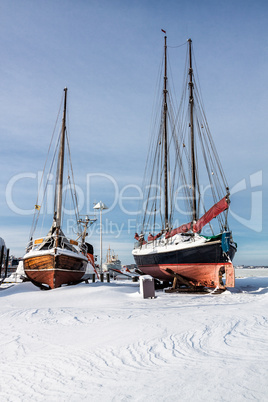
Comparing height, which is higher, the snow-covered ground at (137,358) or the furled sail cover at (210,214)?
the furled sail cover at (210,214)

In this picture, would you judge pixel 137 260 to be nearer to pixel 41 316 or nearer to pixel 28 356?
pixel 41 316

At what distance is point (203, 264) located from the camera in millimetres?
17578

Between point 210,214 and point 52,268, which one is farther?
point 52,268

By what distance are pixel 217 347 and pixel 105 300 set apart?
25.7 ft

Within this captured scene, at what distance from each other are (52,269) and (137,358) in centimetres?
1535

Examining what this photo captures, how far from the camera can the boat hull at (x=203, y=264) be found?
664 inches

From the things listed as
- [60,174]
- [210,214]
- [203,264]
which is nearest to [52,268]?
[60,174]

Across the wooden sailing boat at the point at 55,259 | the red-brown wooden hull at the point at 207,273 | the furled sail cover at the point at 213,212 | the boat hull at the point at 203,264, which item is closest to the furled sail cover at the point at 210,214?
the furled sail cover at the point at 213,212

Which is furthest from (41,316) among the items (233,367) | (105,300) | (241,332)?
(233,367)

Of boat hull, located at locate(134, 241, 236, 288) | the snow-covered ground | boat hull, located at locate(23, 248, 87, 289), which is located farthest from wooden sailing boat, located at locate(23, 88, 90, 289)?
the snow-covered ground

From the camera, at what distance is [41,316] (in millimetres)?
8219

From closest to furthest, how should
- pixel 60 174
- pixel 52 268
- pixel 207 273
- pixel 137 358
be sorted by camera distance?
pixel 137 358 < pixel 207 273 < pixel 52 268 < pixel 60 174

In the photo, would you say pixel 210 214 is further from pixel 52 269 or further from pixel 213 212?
pixel 52 269

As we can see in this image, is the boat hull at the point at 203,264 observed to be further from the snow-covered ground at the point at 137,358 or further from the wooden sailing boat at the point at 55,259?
the snow-covered ground at the point at 137,358
